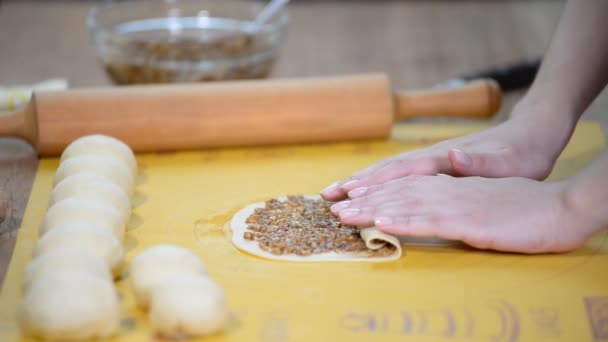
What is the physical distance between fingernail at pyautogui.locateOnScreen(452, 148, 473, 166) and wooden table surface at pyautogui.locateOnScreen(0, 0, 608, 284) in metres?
0.67

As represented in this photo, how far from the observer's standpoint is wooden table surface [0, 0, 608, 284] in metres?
2.72

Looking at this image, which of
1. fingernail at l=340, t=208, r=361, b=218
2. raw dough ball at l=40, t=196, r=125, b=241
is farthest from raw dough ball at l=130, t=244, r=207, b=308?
fingernail at l=340, t=208, r=361, b=218

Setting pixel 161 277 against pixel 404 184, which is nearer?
pixel 161 277

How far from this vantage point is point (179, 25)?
2.57m

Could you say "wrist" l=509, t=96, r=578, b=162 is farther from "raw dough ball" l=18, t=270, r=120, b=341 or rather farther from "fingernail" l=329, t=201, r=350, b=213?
"raw dough ball" l=18, t=270, r=120, b=341

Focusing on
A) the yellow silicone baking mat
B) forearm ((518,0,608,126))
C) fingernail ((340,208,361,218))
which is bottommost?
the yellow silicone baking mat

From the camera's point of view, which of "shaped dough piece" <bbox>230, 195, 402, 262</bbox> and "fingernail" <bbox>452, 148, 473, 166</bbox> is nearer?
"shaped dough piece" <bbox>230, 195, 402, 262</bbox>

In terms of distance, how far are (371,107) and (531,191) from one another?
2.18 ft

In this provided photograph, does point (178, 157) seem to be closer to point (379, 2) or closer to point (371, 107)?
point (371, 107)

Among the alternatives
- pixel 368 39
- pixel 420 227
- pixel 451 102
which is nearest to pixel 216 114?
pixel 451 102

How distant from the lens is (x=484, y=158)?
Result: 1666mm

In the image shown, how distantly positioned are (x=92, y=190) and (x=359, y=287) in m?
0.51

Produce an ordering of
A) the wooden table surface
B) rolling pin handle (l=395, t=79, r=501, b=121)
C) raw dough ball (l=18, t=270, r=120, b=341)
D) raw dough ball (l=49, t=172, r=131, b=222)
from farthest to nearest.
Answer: the wooden table surface < rolling pin handle (l=395, t=79, r=501, b=121) < raw dough ball (l=49, t=172, r=131, b=222) < raw dough ball (l=18, t=270, r=120, b=341)

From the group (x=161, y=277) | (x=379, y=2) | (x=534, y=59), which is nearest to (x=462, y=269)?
(x=161, y=277)
